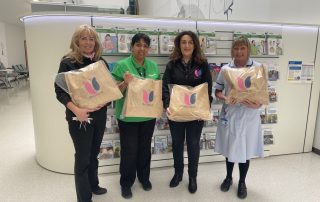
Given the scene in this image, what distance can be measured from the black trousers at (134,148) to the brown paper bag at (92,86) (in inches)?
15.6

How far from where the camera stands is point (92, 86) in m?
1.74

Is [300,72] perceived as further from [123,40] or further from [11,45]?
[11,45]

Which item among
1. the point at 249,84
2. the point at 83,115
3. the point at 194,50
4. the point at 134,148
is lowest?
the point at 134,148

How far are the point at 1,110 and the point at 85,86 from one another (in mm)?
5018

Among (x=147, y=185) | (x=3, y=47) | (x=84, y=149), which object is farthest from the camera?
(x=3, y=47)

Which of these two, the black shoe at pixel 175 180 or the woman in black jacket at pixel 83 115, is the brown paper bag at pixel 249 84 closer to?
the black shoe at pixel 175 180

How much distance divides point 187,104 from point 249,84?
0.53 metres

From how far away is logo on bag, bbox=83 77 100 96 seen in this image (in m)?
1.72

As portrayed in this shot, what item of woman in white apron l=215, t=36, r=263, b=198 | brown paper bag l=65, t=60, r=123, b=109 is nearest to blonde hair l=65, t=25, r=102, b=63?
brown paper bag l=65, t=60, r=123, b=109

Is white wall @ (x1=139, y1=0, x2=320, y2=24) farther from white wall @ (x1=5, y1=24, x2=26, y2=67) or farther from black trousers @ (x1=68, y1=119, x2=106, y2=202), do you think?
white wall @ (x1=5, y1=24, x2=26, y2=67)

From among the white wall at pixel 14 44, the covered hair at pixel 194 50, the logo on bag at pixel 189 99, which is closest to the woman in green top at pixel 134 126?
the covered hair at pixel 194 50

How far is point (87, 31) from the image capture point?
1.74 metres

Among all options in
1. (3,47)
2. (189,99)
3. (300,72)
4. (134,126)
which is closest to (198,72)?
(189,99)

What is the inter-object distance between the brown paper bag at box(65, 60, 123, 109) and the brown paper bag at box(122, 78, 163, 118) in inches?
5.7
